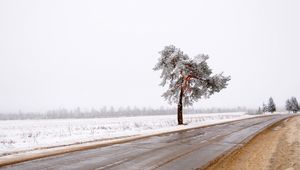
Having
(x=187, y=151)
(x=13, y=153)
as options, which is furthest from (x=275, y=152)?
(x=13, y=153)

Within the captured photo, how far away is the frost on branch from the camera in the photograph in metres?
38.8

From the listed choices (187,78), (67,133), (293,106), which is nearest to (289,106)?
(293,106)

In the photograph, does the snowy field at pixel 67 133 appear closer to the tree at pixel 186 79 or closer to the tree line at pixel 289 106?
the tree at pixel 186 79

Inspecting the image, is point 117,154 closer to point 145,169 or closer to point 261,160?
point 145,169

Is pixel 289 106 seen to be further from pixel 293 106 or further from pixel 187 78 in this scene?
pixel 187 78

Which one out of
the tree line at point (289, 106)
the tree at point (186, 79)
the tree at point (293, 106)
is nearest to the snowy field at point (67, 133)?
the tree at point (186, 79)

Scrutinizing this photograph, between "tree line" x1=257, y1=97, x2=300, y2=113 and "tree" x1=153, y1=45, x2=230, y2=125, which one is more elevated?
"tree" x1=153, y1=45, x2=230, y2=125

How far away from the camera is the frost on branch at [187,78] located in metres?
38.8

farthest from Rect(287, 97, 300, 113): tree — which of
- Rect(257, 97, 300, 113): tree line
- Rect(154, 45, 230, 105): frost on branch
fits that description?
Rect(154, 45, 230, 105): frost on branch

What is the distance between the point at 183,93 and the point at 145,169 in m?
30.0

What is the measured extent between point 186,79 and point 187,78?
23cm

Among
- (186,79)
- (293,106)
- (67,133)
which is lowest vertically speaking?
(67,133)

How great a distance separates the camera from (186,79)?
3906 cm

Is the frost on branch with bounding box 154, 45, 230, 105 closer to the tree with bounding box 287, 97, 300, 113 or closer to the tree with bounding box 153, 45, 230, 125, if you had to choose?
the tree with bounding box 153, 45, 230, 125
